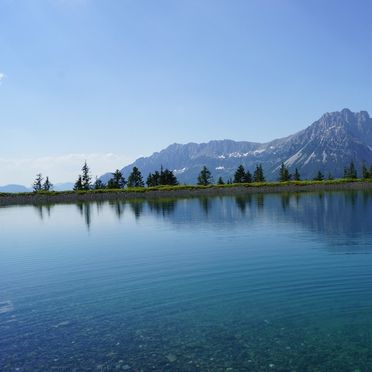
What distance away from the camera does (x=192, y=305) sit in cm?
2277

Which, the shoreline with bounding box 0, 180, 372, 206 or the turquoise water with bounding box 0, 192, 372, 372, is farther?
the shoreline with bounding box 0, 180, 372, 206

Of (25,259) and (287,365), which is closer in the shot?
(287,365)

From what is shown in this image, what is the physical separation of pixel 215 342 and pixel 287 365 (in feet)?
11.6

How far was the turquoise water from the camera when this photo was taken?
1616 centimetres

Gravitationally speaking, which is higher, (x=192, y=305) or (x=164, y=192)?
(x=164, y=192)

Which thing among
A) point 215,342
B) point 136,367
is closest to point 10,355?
point 136,367

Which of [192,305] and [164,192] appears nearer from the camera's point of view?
[192,305]

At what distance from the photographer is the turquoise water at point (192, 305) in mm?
16156

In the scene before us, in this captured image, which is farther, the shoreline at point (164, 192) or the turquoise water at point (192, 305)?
the shoreline at point (164, 192)

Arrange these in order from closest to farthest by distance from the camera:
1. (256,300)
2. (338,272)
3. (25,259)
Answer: (256,300) → (338,272) → (25,259)

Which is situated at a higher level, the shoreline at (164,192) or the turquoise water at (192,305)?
the shoreline at (164,192)

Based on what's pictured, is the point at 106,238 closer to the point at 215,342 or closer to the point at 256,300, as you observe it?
the point at 256,300

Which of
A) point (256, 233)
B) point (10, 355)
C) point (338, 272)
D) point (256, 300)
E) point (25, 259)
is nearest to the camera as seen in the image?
point (10, 355)

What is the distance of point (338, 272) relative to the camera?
2852 centimetres
